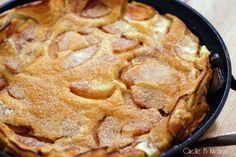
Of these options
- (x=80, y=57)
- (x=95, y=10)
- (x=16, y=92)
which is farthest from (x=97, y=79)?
(x=95, y=10)

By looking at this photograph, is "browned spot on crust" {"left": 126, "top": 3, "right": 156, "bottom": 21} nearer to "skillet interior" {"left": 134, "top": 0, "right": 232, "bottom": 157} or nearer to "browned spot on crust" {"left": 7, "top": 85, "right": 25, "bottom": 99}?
"skillet interior" {"left": 134, "top": 0, "right": 232, "bottom": 157}

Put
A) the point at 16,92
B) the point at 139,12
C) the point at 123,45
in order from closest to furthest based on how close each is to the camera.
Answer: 1. the point at 16,92
2. the point at 123,45
3. the point at 139,12

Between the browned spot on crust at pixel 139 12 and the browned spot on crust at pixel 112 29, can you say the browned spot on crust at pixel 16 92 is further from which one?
the browned spot on crust at pixel 139 12

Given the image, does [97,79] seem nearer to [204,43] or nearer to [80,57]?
[80,57]

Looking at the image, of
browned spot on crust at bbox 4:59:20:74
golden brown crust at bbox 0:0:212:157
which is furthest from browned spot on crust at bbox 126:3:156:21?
browned spot on crust at bbox 4:59:20:74

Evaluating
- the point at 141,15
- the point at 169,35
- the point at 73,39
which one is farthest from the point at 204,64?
the point at 73,39
